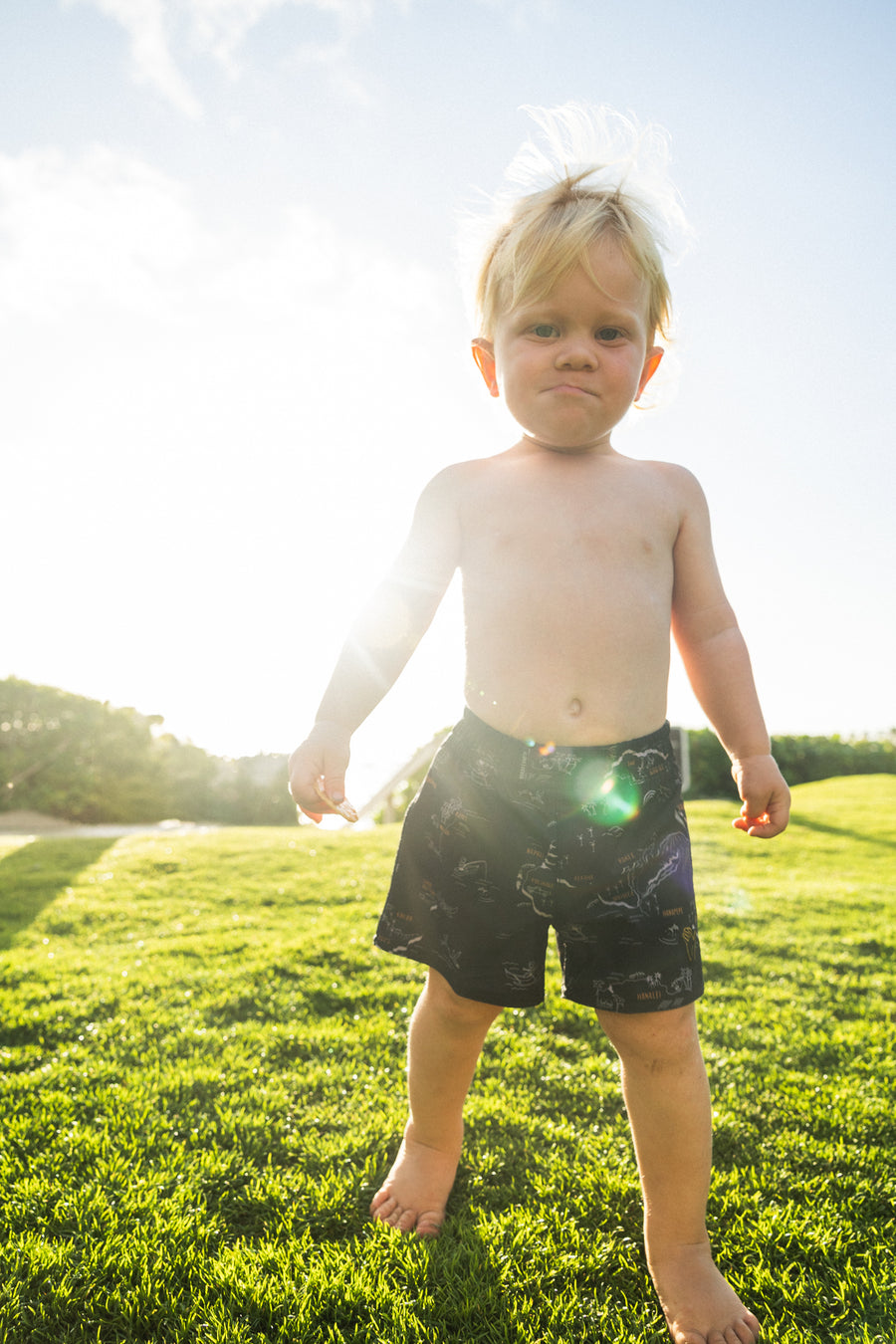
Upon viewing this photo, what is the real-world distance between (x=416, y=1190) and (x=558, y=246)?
2.10 meters

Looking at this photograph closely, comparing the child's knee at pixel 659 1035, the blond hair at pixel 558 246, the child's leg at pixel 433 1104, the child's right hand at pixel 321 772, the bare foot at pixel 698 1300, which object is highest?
the blond hair at pixel 558 246

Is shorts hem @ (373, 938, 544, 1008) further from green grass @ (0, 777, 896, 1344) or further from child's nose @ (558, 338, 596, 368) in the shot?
child's nose @ (558, 338, 596, 368)

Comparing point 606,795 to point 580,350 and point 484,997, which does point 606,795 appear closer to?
point 484,997

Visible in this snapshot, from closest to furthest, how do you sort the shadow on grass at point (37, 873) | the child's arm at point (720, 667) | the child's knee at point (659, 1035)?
the child's knee at point (659, 1035), the child's arm at point (720, 667), the shadow on grass at point (37, 873)

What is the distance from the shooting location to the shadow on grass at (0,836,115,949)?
4.91 meters

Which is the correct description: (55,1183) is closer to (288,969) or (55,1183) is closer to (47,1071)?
(47,1071)

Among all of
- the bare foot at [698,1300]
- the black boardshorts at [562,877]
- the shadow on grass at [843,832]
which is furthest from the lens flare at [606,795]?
the shadow on grass at [843,832]

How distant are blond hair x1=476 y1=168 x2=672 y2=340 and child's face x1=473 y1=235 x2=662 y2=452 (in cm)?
3

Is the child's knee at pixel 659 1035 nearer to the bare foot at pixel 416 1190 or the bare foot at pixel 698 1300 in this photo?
the bare foot at pixel 698 1300

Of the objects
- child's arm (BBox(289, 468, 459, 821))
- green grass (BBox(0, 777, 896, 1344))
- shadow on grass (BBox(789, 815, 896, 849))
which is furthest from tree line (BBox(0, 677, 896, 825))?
child's arm (BBox(289, 468, 459, 821))

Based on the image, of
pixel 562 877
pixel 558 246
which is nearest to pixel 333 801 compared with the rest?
pixel 562 877

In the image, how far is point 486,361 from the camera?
1.98 metres

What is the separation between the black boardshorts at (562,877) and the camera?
1587 mm

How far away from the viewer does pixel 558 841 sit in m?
1.61
